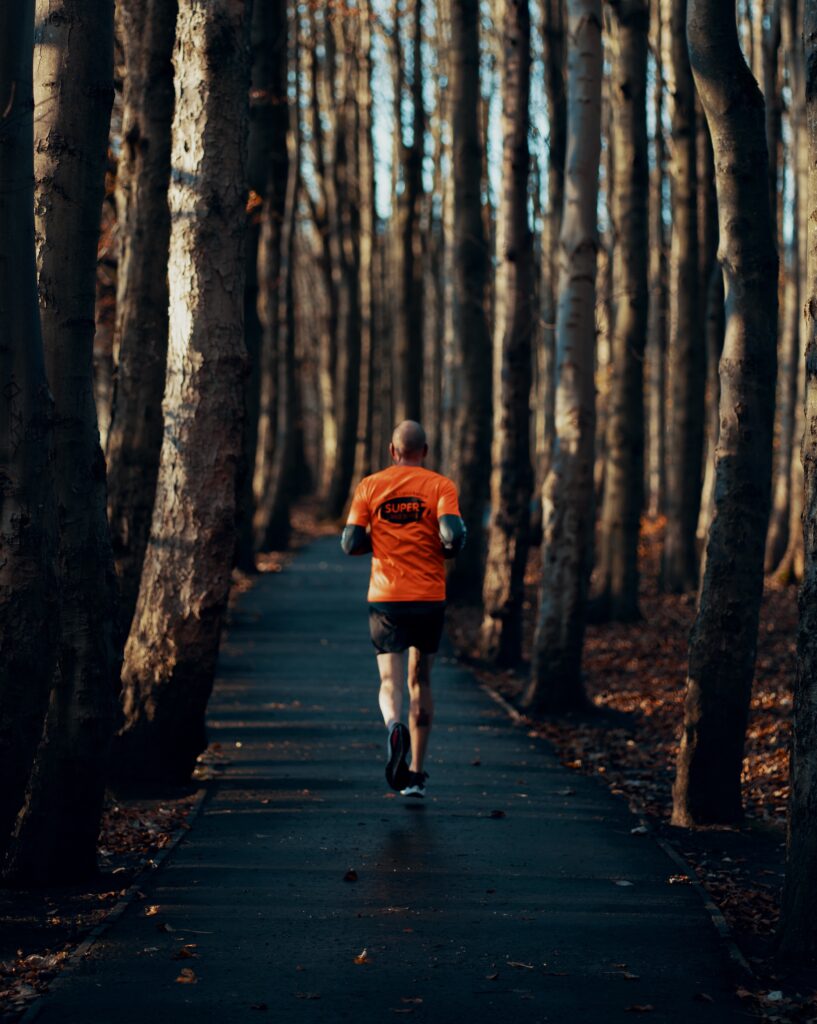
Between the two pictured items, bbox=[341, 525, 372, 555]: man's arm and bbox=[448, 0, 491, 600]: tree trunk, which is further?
bbox=[448, 0, 491, 600]: tree trunk

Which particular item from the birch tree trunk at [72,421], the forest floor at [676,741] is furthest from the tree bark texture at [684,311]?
the birch tree trunk at [72,421]

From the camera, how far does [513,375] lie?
620 inches

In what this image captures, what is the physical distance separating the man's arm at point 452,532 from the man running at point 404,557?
4 centimetres

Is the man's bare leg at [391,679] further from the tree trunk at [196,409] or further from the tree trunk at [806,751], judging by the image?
the tree trunk at [806,751]

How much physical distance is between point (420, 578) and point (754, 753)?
3.85 metres

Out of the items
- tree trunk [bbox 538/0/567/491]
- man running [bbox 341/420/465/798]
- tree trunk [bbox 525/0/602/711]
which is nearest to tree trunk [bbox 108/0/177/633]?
man running [bbox 341/420/465/798]

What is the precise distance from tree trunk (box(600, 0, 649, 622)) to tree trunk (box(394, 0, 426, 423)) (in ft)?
33.7

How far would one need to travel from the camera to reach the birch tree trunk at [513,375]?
51.7 ft

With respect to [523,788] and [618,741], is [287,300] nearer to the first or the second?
[618,741]

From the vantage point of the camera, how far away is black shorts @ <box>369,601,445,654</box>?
346 inches

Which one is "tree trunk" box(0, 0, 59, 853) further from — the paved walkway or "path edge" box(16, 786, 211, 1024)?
the paved walkway

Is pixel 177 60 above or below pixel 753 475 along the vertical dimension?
above

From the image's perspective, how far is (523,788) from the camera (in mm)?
9641

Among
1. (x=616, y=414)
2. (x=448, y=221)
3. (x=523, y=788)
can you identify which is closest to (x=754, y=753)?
(x=523, y=788)
